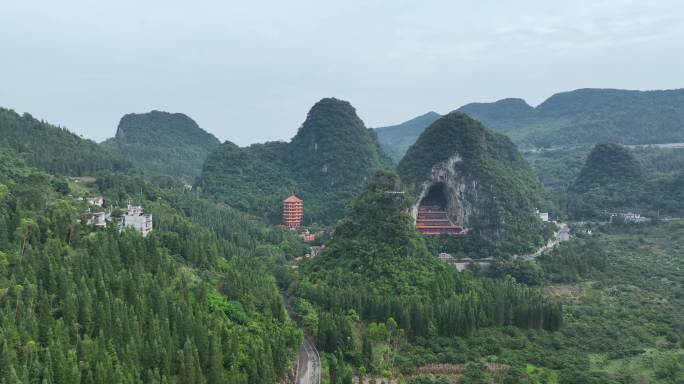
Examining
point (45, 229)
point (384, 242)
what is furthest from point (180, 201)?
point (45, 229)

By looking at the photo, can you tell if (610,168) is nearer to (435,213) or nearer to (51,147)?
(435,213)

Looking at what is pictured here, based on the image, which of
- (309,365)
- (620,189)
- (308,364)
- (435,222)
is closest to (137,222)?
(308,364)

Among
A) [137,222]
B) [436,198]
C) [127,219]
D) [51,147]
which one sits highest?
[51,147]

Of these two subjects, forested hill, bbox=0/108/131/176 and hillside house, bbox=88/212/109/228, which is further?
forested hill, bbox=0/108/131/176

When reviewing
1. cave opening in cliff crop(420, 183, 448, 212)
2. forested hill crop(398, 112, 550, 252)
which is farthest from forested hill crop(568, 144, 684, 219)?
cave opening in cliff crop(420, 183, 448, 212)

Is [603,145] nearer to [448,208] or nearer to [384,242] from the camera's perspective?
[448,208]

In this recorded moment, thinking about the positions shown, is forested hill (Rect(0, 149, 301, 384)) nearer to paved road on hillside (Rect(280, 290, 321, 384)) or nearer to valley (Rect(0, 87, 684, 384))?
valley (Rect(0, 87, 684, 384))

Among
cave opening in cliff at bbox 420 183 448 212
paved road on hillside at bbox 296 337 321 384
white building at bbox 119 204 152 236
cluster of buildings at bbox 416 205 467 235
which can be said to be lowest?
paved road on hillside at bbox 296 337 321 384
